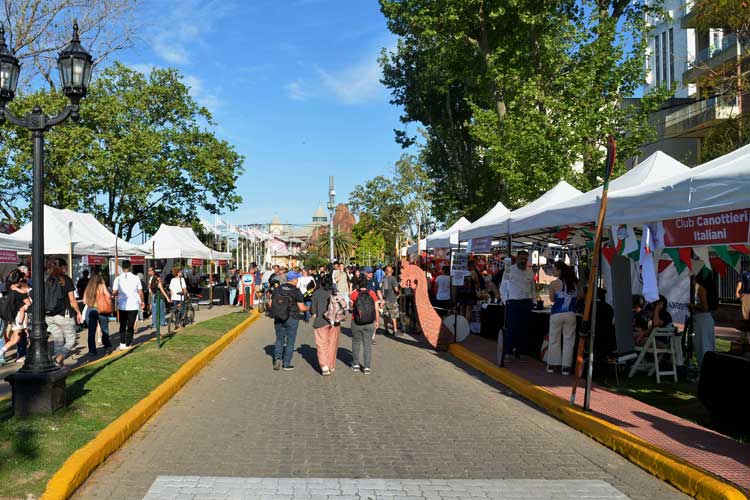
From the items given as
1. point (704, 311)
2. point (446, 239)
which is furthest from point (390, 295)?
point (704, 311)

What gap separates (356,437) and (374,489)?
67.1 inches

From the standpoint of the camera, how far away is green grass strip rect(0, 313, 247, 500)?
5156 mm

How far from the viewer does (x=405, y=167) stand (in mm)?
60438

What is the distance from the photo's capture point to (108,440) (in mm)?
6176

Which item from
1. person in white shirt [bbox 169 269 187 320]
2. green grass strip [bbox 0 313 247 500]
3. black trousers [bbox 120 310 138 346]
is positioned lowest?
green grass strip [bbox 0 313 247 500]

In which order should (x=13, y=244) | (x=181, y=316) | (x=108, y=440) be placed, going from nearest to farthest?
(x=108, y=440) → (x=13, y=244) → (x=181, y=316)

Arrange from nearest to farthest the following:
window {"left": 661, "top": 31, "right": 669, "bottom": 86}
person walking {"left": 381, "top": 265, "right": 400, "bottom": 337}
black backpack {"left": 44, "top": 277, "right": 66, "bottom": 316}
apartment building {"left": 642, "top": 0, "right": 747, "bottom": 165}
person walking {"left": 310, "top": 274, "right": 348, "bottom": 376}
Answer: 1. black backpack {"left": 44, "top": 277, "right": 66, "bottom": 316}
2. person walking {"left": 310, "top": 274, "right": 348, "bottom": 376}
3. person walking {"left": 381, "top": 265, "right": 400, "bottom": 337}
4. apartment building {"left": 642, "top": 0, "right": 747, "bottom": 165}
5. window {"left": 661, "top": 31, "right": 669, "bottom": 86}

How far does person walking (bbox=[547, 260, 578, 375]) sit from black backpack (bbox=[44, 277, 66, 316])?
7.31 metres

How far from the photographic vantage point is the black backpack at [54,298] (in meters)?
9.22

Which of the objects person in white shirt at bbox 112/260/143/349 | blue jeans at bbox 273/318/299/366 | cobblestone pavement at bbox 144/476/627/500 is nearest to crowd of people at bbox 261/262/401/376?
blue jeans at bbox 273/318/299/366

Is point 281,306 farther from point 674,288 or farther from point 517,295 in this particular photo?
point 674,288

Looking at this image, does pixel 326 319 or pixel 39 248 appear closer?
pixel 39 248

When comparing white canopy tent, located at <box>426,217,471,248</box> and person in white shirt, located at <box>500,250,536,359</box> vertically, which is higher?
white canopy tent, located at <box>426,217,471,248</box>

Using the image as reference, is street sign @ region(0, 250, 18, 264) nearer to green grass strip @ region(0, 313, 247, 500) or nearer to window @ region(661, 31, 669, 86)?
green grass strip @ region(0, 313, 247, 500)
